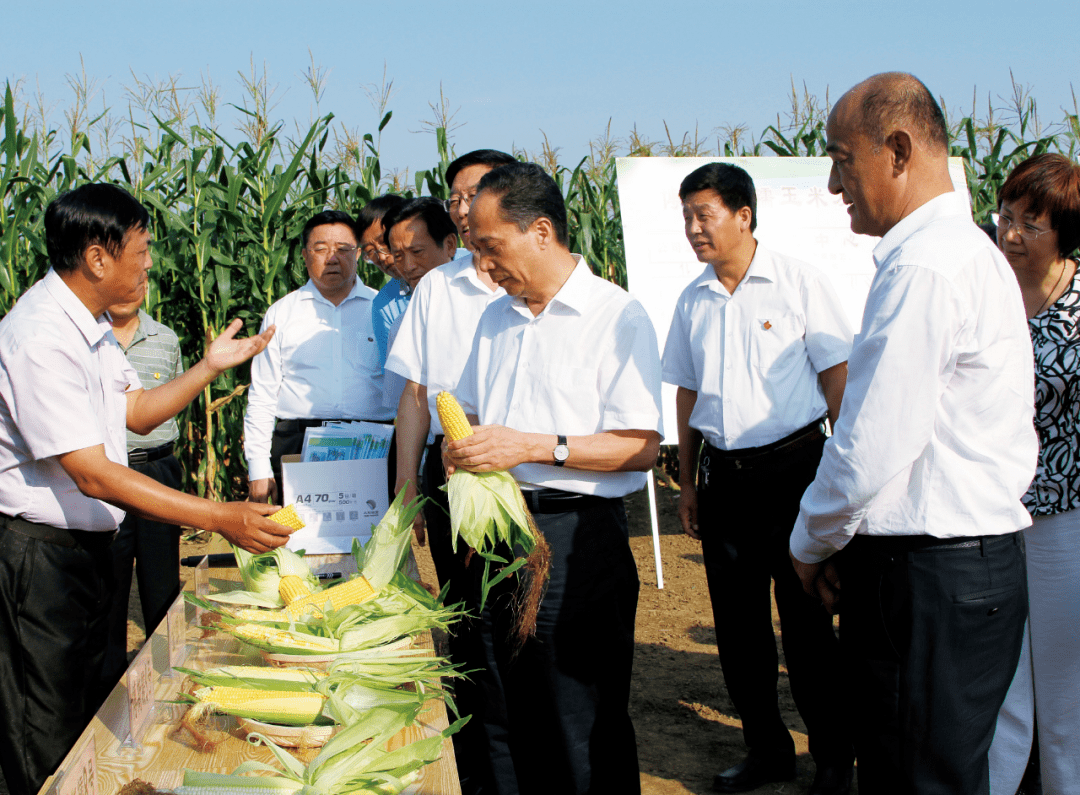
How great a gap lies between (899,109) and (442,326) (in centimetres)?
187

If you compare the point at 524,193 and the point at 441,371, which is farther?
the point at 441,371

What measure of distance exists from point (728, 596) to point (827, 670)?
461 millimetres

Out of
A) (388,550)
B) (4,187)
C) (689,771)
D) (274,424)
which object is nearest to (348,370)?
(274,424)

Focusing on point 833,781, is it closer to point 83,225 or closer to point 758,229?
point 83,225

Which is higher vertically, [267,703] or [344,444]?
[344,444]

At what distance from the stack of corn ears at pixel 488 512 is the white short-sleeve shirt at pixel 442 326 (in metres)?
0.88

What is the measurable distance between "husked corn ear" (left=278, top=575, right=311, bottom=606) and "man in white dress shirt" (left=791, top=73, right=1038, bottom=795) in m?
1.37

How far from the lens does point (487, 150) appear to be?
3.47 metres

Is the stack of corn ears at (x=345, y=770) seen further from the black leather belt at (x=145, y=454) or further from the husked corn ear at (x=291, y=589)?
the black leather belt at (x=145, y=454)

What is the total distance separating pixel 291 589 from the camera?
7.52 ft

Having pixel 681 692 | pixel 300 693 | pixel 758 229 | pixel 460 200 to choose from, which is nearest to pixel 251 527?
pixel 300 693

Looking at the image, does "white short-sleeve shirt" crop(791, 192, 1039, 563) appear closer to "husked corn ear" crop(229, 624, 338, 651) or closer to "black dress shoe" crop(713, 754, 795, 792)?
"husked corn ear" crop(229, 624, 338, 651)

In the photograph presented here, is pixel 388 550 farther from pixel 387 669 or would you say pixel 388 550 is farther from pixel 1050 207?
pixel 1050 207

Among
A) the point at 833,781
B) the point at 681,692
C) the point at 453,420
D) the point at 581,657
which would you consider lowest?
the point at 681,692
